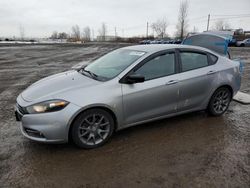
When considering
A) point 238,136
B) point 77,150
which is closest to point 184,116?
point 238,136

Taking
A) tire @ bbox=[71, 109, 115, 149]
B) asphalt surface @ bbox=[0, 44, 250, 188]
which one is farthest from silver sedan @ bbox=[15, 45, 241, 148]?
asphalt surface @ bbox=[0, 44, 250, 188]

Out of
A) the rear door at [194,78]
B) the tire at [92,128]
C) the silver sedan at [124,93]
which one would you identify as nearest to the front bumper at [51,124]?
the silver sedan at [124,93]

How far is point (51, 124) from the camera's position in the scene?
341 cm

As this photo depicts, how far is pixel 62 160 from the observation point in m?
3.42

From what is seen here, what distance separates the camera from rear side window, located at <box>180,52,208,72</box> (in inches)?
178

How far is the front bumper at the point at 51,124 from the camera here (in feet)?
11.2

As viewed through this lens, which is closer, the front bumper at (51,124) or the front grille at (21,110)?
the front bumper at (51,124)

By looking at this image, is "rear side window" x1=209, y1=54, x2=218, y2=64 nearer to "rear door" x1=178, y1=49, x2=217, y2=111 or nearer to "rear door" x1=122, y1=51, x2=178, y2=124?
"rear door" x1=178, y1=49, x2=217, y2=111

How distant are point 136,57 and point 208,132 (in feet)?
6.22

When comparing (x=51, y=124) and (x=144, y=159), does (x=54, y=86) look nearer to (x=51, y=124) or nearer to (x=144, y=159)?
(x=51, y=124)

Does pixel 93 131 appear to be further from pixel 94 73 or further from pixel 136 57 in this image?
pixel 136 57

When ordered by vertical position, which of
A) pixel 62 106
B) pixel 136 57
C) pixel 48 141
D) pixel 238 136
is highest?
pixel 136 57

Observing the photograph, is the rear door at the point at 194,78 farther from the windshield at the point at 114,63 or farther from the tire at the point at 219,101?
the windshield at the point at 114,63

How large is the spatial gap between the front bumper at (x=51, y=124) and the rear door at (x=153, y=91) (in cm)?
92
